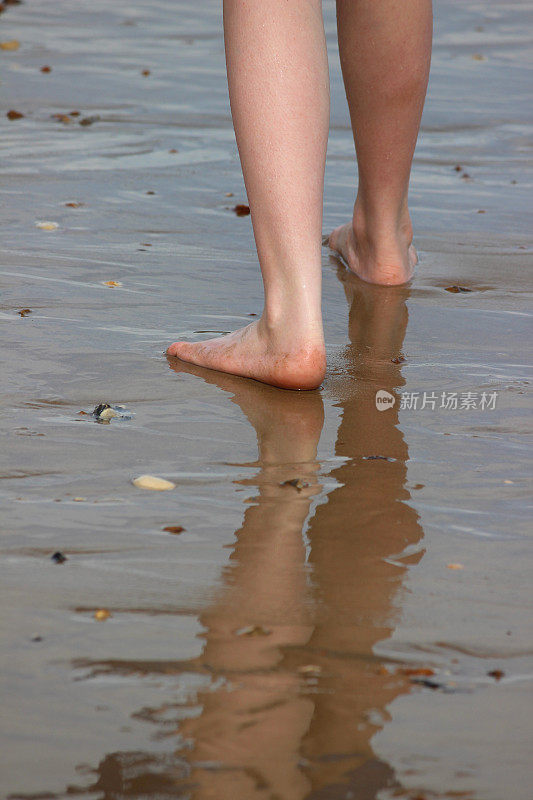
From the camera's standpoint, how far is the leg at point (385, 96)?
2562 mm

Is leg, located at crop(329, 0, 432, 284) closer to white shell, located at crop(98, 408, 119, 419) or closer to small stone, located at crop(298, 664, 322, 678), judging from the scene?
white shell, located at crop(98, 408, 119, 419)

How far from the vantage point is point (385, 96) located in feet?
8.59

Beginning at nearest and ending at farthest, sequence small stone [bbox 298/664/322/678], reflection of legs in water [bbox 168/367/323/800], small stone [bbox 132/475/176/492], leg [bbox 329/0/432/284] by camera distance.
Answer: reflection of legs in water [bbox 168/367/323/800] → small stone [bbox 298/664/322/678] → small stone [bbox 132/475/176/492] → leg [bbox 329/0/432/284]

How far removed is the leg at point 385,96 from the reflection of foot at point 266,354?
76 centimetres

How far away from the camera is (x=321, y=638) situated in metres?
1.25

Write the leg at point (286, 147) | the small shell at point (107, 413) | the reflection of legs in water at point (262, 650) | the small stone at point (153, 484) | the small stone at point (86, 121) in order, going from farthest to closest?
the small stone at point (86, 121) < the leg at point (286, 147) < the small shell at point (107, 413) < the small stone at point (153, 484) < the reflection of legs in water at point (262, 650)

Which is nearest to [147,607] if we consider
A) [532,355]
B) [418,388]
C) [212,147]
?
[418,388]

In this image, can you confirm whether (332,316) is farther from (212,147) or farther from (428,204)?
(212,147)

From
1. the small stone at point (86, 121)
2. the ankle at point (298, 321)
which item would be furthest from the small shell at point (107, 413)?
the small stone at point (86, 121)

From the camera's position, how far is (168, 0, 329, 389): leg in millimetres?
1971

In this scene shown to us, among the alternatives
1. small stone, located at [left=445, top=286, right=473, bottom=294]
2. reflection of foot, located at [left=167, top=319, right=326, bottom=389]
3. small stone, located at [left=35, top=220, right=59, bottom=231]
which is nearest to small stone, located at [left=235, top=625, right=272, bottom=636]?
reflection of foot, located at [left=167, top=319, right=326, bottom=389]

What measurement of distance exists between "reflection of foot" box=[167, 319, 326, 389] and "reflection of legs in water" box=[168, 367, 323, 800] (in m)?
0.25

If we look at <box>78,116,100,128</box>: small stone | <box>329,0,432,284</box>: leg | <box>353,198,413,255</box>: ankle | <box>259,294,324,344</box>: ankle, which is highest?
<box>78,116,100,128</box>: small stone

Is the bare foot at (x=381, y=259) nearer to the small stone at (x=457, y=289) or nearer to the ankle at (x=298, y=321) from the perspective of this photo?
the small stone at (x=457, y=289)
